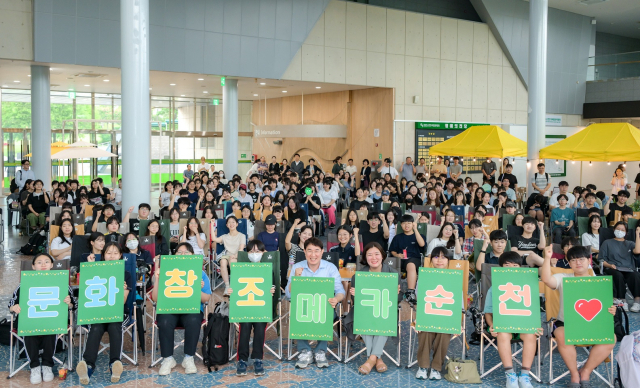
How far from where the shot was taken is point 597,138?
12781 mm

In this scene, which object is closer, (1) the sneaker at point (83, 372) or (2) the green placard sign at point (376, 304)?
(1) the sneaker at point (83, 372)

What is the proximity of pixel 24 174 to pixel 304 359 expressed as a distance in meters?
12.3

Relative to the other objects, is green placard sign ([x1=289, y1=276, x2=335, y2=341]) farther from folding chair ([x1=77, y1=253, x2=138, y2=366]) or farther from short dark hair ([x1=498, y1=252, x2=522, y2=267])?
short dark hair ([x1=498, y1=252, x2=522, y2=267])

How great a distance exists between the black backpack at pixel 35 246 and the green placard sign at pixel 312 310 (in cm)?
788

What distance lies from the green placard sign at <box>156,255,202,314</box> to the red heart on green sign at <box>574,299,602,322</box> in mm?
3667

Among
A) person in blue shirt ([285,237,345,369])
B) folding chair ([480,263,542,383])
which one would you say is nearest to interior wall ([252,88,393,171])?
folding chair ([480,263,542,383])

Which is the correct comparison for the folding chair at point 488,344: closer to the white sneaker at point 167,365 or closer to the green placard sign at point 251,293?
the green placard sign at point 251,293

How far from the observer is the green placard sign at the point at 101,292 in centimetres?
573

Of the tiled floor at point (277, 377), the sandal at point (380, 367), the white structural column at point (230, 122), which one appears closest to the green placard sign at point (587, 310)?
the tiled floor at point (277, 377)

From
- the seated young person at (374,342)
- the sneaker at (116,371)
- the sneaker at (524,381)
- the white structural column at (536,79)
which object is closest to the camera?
the sneaker at (524,381)

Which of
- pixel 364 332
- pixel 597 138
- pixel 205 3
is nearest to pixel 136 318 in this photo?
pixel 364 332

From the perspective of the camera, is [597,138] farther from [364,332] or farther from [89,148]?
Result: [89,148]

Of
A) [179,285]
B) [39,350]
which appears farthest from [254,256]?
[39,350]

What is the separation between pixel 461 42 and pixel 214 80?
8965 mm
